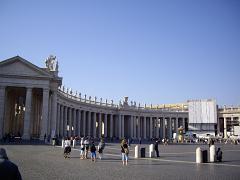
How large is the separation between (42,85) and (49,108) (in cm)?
617

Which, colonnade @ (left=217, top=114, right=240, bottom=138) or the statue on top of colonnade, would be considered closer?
the statue on top of colonnade

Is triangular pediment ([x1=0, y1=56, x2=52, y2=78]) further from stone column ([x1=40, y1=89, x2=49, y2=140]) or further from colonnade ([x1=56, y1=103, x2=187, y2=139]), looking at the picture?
colonnade ([x1=56, y1=103, x2=187, y2=139])

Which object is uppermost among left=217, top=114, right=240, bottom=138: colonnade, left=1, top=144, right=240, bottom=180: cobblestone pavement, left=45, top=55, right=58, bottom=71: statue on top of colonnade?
left=45, top=55, right=58, bottom=71: statue on top of colonnade

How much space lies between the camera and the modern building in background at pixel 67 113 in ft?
192

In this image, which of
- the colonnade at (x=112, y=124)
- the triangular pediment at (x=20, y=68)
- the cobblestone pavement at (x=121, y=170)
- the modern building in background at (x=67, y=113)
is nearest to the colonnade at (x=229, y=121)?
the modern building in background at (x=67, y=113)

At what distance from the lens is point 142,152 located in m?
28.8

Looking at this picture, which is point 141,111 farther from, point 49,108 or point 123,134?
point 49,108

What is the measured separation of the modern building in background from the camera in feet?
192

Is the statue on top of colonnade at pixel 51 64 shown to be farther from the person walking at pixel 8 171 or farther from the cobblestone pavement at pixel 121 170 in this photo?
the person walking at pixel 8 171

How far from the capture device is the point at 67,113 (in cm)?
8150

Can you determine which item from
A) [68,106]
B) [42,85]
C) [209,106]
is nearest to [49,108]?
[42,85]

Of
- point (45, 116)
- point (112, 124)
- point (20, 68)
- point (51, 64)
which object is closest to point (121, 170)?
point (45, 116)

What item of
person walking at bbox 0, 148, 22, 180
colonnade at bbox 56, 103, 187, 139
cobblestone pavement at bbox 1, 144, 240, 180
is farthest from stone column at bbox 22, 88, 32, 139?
person walking at bbox 0, 148, 22, 180

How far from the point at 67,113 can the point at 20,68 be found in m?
25.9
